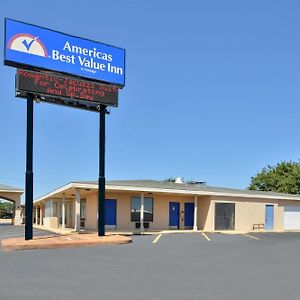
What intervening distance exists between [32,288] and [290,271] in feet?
22.3

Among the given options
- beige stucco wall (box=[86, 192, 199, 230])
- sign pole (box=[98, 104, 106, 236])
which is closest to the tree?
beige stucco wall (box=[86, 192, 199, 230])

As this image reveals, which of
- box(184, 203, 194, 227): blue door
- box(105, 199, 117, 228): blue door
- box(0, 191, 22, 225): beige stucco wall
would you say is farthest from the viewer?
box(0, 191, 22, 225): beige stucco wall

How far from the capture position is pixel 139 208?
27.9 metres

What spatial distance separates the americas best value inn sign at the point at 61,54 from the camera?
1817cm

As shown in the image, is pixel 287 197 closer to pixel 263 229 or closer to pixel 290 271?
pixel 263 229

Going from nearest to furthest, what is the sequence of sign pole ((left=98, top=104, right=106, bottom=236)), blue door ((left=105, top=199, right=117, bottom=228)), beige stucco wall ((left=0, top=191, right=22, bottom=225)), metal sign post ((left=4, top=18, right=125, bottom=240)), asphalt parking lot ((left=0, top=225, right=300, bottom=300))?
asphalt parking lot ((left=0, top=225, right=300, bottom=300))
metal sign post ((left=4, top=18, right=125, bottom=240))
sign pole ((left=98, top=104, right=106, bottom=236))
blue door ((left=105, top=199, right=117, bottom=228))
beige stucco wall ((left=0, top=191, right=22, bottom=225))

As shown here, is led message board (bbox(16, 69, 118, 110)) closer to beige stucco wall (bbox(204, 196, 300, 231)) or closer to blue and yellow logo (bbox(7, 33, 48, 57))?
blue and yellow logo (bbox(7, 33, 48, 57))

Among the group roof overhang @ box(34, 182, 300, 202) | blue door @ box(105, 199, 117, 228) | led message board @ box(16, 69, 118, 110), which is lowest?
blue door @ box(105, 199, 117, 228)

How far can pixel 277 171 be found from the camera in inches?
2260

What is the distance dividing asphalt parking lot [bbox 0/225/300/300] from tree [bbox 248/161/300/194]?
121 feet

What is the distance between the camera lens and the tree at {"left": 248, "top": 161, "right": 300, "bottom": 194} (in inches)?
2014

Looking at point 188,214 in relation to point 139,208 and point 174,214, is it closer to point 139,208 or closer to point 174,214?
point 174,214

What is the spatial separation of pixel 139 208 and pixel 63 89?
1132 cm

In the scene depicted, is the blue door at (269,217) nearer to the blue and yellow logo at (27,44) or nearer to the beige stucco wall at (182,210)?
the beige stucco wall at (182,210)
